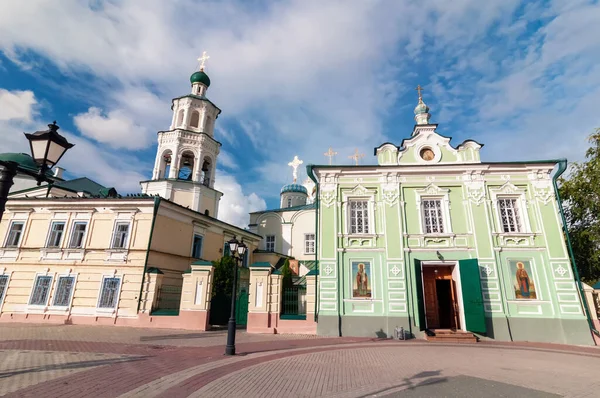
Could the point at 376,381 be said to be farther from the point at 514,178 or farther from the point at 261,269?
the point at 514,178

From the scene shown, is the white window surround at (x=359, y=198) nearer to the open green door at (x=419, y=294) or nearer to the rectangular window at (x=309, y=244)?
the open green door at (x=419, y=294)

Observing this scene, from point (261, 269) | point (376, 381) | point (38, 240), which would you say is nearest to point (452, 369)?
point (376, 381)

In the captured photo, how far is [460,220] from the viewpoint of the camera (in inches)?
589

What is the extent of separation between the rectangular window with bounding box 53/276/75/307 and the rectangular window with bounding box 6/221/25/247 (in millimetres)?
4187

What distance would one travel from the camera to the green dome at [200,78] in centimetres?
2819

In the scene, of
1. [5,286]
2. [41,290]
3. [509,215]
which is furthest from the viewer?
[5,286]

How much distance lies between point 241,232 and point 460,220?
52.6 ft

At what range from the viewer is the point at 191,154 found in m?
26.3

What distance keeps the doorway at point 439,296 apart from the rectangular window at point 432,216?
1755 millimetres

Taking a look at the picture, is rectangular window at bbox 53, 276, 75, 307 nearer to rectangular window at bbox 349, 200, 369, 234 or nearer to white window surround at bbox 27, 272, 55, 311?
white window surround at bbox 27, 272, 55, 311

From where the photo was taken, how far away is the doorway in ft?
49.0

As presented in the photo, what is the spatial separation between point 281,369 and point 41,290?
1667cm

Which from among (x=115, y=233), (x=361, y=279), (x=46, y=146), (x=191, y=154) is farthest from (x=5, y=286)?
(x=361, y=279)

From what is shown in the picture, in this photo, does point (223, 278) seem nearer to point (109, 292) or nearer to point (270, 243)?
point (109, 292)
